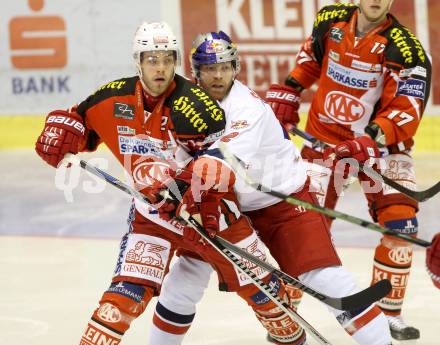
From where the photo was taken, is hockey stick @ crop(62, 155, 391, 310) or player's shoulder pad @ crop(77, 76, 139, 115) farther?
player's shoulder pad @ crop(77, 76, 139, 115)

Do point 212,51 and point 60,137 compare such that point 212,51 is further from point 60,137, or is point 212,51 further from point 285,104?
point 285,104

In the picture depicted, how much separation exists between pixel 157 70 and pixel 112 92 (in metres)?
0.21

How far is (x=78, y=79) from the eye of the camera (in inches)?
328

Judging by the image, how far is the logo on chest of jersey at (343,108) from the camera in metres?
5.08

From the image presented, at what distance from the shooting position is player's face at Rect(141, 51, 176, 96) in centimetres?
400

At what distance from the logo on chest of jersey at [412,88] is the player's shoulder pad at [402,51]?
0.06m

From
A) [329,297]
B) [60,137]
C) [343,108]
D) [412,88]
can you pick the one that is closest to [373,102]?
[343,108]

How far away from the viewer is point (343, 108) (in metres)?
5.11

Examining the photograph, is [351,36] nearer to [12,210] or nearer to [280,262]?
[280,262]

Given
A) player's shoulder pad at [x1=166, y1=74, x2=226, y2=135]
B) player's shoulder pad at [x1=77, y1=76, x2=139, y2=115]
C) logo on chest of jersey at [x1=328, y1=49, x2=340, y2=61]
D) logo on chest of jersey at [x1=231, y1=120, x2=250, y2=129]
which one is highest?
logo on chest of jersey at [x1=328, y1=49, x2=340, y2=61]

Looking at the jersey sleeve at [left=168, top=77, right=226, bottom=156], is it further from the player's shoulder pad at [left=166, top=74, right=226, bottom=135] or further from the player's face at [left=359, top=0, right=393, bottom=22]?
the player's face at [left=359, top=0, right=393, bottom=22]

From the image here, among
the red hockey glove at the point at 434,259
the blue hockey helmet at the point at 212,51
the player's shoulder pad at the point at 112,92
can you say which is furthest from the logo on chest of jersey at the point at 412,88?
the red hockey glove at the point at 434,259

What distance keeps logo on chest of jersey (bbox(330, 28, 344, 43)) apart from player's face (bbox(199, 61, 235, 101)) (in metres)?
0.97

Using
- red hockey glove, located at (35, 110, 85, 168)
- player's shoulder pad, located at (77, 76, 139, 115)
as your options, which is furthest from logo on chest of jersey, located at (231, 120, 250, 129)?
red hockey glove, located at (35, 110, 85, 168)
